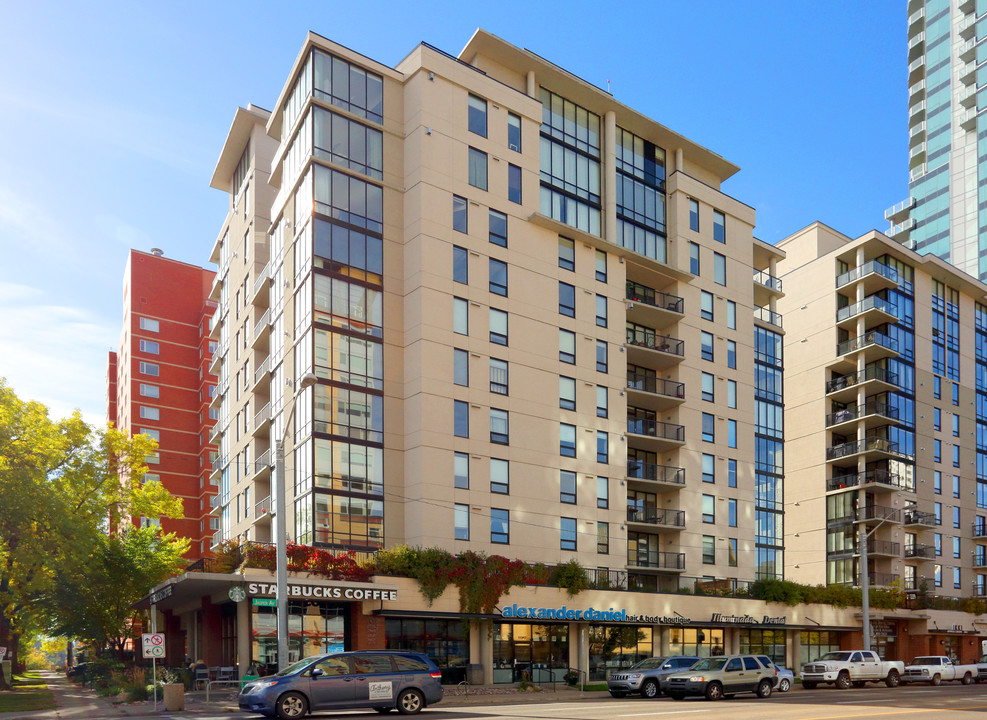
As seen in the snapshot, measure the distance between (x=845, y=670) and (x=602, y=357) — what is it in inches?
776

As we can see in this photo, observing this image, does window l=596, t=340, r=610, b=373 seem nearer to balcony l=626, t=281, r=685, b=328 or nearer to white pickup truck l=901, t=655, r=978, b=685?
balcony l=626, t=281, r=685, b=328

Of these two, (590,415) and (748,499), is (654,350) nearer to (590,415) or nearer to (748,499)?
(590,415)

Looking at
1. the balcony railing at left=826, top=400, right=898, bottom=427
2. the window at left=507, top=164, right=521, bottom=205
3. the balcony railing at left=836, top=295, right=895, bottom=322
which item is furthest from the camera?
the balcony railing at left=836, top=295, right=895, bottom=322

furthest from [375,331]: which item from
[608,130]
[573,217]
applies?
[608,130]

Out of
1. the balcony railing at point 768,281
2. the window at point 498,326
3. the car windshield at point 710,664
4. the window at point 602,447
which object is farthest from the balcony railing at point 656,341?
the car windshield at point 710,664

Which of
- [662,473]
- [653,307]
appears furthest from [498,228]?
[662,473]

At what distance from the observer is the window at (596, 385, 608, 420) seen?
5138cm

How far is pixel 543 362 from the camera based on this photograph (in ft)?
161

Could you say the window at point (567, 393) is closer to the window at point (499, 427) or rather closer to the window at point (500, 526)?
the window at point (499, 427)

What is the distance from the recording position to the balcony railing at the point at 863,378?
70.4m

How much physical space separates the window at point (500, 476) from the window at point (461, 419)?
210 centimetres

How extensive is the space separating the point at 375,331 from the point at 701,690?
21.7 metres

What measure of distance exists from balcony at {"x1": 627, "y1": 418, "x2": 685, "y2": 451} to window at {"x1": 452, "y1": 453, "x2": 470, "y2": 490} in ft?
41.2

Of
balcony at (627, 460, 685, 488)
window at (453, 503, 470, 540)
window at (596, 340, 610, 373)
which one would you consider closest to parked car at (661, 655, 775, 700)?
window at (453, 503, 470, 540)
